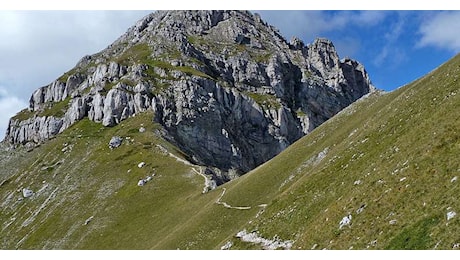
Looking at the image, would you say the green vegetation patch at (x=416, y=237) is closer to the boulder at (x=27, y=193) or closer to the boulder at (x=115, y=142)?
the boulder at (x=115, y=142)

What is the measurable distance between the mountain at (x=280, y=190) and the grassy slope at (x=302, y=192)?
0.56ft

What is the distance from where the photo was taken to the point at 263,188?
67.9 metres

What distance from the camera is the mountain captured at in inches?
1168

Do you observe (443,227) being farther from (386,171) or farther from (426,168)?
(386,171)

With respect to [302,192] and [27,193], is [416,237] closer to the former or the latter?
[302,192]

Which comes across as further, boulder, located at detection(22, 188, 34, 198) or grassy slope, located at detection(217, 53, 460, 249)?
boulder, located at detection(22, 188, 34, 198)

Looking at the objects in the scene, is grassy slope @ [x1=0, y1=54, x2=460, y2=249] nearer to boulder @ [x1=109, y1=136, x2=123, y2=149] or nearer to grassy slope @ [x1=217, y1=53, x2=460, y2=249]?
grassy slope @ [x1=217, y1=53, x2=460, y2=249]

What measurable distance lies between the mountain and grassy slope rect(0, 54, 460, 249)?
171mm

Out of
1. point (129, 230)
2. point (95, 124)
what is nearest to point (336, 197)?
point (129, 230)

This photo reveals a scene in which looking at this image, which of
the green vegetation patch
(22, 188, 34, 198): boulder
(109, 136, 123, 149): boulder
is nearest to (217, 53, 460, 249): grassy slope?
the green vegetation patch

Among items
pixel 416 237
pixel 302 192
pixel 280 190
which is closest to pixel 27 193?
pixel 280 190

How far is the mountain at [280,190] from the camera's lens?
29.7 metres

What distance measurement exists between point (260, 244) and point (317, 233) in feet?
33.3

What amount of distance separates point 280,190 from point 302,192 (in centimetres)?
1373
